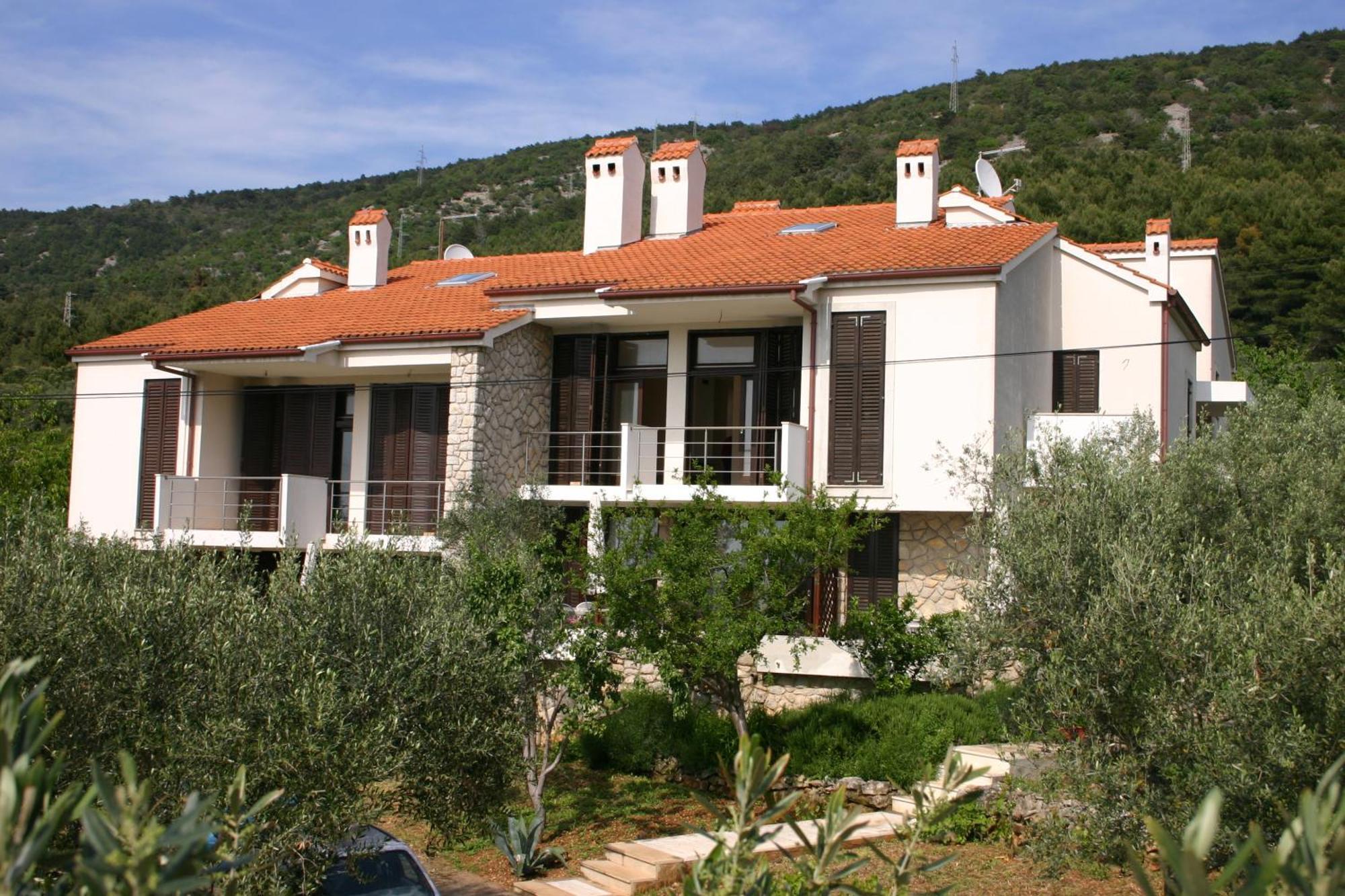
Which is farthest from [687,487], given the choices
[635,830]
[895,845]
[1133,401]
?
[1133,401]

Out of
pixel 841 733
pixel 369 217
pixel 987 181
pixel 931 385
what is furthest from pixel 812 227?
pixel 841 733

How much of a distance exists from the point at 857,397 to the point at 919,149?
537 cm

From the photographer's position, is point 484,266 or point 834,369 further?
point 484,266

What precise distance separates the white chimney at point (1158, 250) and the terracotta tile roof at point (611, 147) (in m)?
9.05

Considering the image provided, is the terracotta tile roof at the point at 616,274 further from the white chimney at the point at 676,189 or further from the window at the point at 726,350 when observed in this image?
the window at the point at 726,350

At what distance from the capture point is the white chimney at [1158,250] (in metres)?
20.8

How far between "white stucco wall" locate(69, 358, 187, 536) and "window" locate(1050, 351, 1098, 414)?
1527 centimetres

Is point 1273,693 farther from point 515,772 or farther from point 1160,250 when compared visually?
point 1160,250

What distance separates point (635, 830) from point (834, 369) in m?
6.91

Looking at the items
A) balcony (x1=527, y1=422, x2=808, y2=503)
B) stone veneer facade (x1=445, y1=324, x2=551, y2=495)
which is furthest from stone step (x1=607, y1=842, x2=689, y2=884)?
stone veneer facade (x1=445, y1=324, x2=551, y2=495)

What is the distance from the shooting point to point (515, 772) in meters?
11.6

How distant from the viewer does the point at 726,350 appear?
19.7 metres

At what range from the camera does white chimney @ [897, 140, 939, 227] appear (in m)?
20.7

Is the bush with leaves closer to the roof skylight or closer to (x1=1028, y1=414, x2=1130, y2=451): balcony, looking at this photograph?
(x1=1028, y1=414, x2=1130, y2=451): balcony
